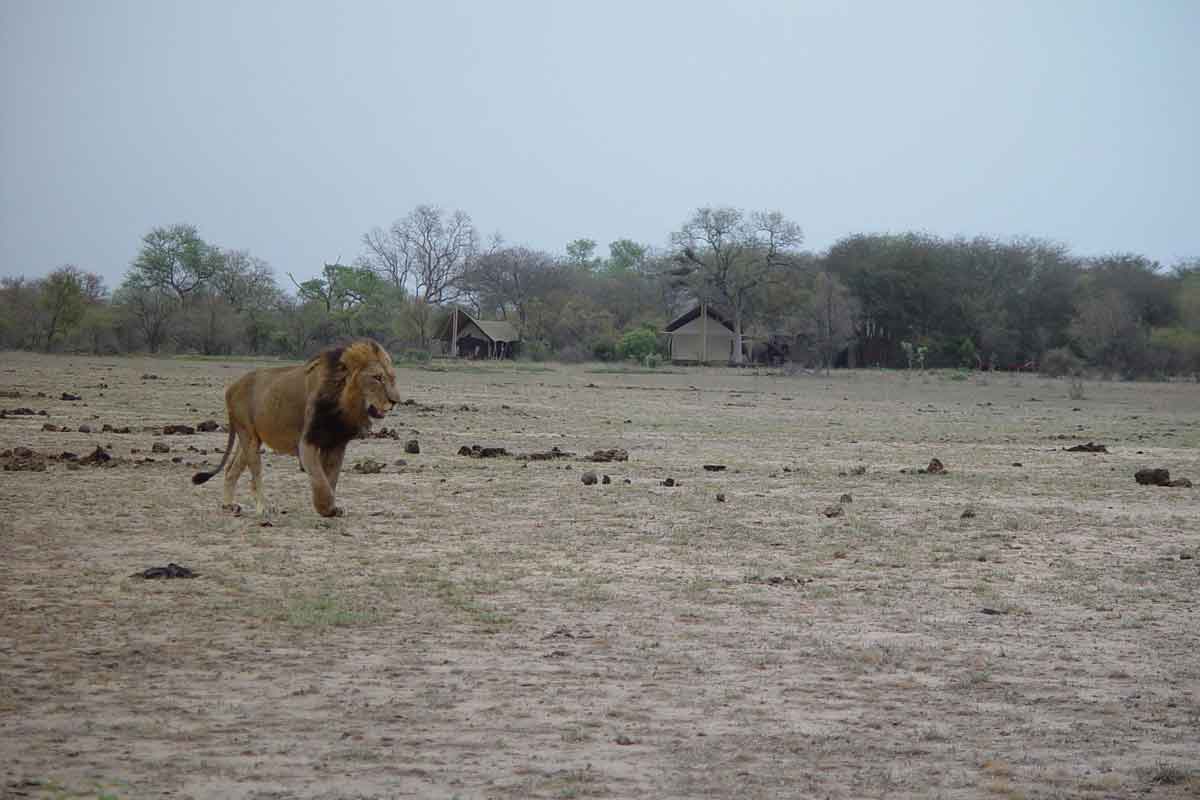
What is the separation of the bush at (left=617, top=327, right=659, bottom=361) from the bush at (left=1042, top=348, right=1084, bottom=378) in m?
21.4

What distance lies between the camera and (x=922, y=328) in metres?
80.8

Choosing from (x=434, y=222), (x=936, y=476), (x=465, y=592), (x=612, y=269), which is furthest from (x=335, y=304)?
(x=465, y=592)

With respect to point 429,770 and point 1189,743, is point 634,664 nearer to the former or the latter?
point 429,770

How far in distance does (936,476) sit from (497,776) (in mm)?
12926

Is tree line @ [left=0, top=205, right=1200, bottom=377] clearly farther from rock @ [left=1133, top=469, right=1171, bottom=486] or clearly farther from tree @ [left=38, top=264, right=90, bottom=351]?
rock @ [left=1133, top=469, right=1171, bottom=486]

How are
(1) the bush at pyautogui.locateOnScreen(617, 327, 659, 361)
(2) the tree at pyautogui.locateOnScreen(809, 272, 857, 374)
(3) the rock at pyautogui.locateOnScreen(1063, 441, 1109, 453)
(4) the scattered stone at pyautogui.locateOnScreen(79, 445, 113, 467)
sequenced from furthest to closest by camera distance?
(1) the bush at pyautogui.locateOnScreen(617, 327, 659, 361), (2) the tree at pyautogui.locateOnScreen(809, 272, 857, 374), (3) the rock at pyautogui.locateOnScreen(1063, 441, 1109, 453), (4) the scattered stone at pyautogui.locateOnScreen(79, 445, 113, 467)

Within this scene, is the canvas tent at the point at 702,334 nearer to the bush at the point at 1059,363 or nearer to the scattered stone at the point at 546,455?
the bush at the point at 1059,363

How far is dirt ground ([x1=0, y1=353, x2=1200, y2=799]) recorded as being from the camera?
5.34 meters

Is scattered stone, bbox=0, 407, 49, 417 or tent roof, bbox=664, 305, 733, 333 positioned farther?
tent roof, bbox=664, 305, 733, 333

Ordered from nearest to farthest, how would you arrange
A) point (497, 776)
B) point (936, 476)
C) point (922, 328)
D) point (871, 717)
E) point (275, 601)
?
point (497, 776), point (871, 717), point (275, 601), point (936, 476), point (922, 328)

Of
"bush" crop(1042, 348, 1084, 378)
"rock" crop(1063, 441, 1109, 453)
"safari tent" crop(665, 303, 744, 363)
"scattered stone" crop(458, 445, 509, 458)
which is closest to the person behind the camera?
"scattered stone" crop(458, 445, 509, 458)

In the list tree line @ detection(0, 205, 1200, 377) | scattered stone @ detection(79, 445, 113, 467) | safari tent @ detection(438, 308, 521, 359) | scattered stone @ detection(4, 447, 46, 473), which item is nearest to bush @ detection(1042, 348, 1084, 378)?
tree line @ detection(0, 205, 1200, 377)

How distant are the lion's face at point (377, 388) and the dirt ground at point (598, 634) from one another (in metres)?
1.03

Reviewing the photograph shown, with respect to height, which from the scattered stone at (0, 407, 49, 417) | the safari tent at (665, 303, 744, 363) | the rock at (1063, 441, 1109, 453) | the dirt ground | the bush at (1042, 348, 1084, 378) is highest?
the safari tent at (665, 303, 744, 363)
